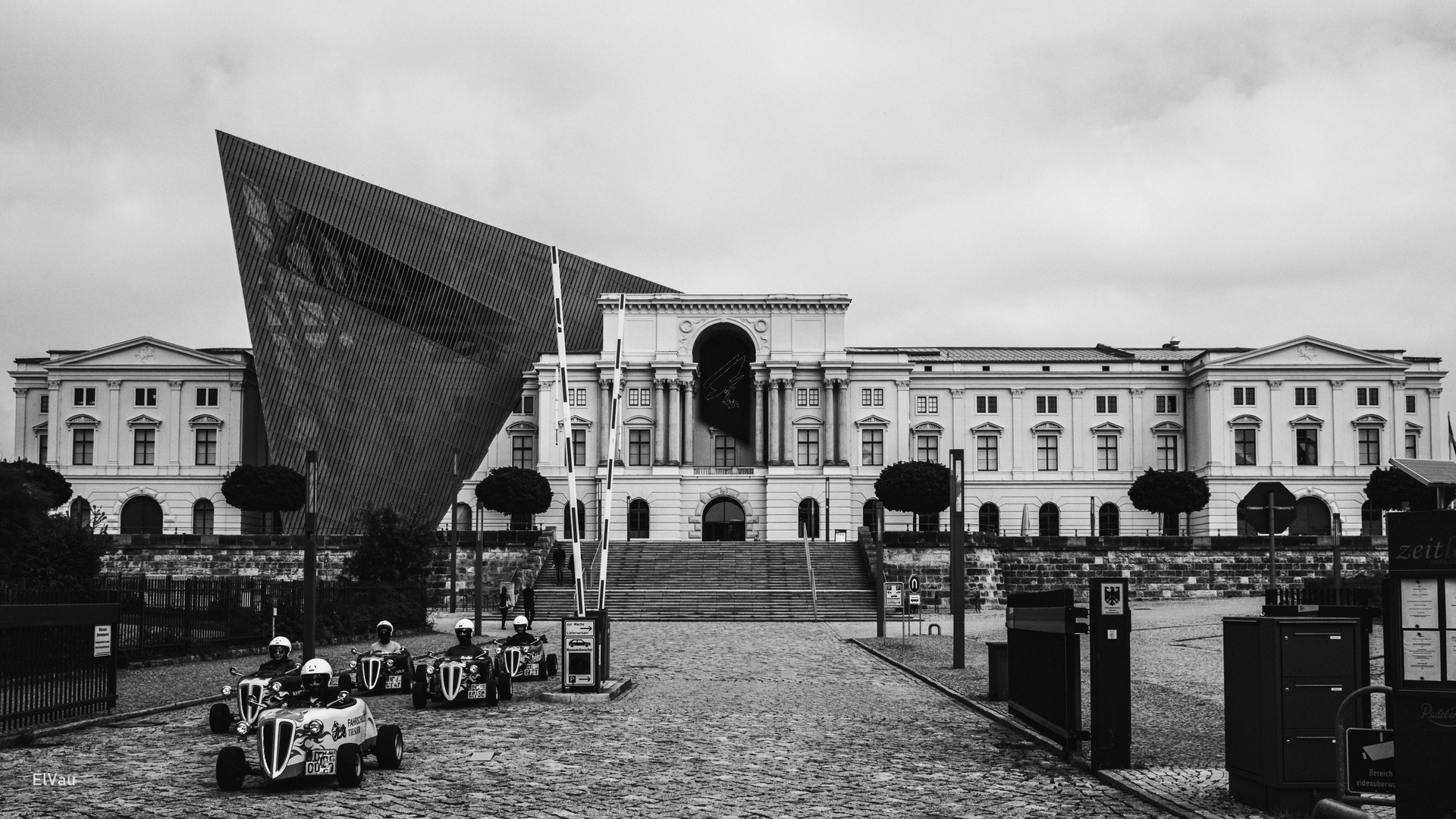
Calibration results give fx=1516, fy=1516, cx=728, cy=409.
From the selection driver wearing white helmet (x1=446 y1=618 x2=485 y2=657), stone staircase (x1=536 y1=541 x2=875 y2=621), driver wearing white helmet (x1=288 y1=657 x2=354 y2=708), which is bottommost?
stone staircase (x1=536 y1=541 x2=875 y2=621)

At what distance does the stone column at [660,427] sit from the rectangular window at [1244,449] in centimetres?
2743

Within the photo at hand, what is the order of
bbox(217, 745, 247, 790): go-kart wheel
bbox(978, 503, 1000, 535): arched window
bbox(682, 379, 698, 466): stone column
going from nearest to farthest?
bbox(217, 745, 247, 790): go-kart wheel
bbox(682, 379, 698, 466): stone column
bbox(978, 503, 1000, 535): arched window

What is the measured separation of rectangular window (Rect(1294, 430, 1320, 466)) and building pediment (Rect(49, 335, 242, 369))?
52.1 m

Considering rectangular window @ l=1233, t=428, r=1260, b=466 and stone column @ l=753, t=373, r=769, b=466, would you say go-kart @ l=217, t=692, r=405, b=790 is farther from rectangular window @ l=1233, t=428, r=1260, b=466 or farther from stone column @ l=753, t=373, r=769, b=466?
rectangular window @ l=1233, t=428, r=1260, b=466

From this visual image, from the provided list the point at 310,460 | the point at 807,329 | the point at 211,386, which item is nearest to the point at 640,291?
the point at 807,329

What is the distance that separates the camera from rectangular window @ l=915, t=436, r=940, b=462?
7600 centimetres

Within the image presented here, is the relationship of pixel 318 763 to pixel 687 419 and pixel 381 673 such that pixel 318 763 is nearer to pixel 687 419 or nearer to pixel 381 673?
pixel 381 673

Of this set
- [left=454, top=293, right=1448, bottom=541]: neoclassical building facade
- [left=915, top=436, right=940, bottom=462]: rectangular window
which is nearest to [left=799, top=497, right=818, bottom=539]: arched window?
[left=454, top=293, right=1448, bottom=541]: neoclassical building facade

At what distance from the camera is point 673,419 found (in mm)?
74312

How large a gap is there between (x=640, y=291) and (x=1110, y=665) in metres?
69.6

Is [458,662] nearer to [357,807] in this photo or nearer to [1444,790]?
[357,807]

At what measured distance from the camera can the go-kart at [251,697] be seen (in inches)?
596

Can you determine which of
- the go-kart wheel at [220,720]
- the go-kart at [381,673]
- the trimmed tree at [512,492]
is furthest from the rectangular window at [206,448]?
the go-kart wheel at [220,720]

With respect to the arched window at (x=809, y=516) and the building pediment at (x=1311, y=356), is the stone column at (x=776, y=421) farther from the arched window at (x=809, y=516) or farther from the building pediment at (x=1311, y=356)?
the building pediment at (x=1311, y=356)
